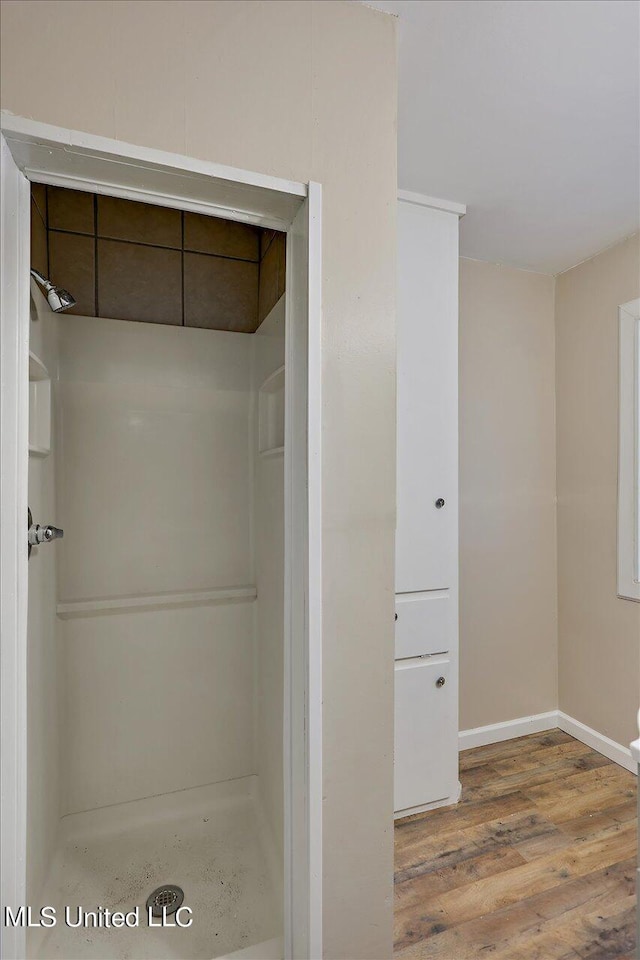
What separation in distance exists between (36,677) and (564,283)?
9.49 feet

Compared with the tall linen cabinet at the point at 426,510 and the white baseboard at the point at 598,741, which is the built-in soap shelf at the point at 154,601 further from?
the white baseboard at the point at 598,741

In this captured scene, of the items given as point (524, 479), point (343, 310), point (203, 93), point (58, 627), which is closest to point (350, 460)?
point (343, 310)

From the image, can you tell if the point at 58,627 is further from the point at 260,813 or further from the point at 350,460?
the point at 350,460

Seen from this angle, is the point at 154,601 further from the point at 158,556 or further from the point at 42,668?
the point at 42,668

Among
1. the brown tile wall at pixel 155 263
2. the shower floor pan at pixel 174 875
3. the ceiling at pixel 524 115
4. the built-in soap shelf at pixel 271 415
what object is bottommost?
the shower floor pan at pixel 174 875

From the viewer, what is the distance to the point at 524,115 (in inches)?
61.6

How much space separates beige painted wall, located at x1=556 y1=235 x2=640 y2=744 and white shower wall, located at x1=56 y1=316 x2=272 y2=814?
1654mm

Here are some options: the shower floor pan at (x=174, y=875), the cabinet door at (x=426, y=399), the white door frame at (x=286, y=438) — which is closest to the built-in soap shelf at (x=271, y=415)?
the white door frame at (x=286, y=438)

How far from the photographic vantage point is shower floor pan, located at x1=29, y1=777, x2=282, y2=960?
1.41 meters

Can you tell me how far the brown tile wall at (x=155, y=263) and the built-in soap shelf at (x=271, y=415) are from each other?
0.84ft

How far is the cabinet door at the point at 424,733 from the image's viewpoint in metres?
1.97

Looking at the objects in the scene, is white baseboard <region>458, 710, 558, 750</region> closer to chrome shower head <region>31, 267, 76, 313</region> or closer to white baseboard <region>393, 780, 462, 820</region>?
white baseboard <region>393, 780, 462, 820</region>

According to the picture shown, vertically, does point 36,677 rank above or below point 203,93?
below

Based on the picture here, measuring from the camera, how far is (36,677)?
149 cm
